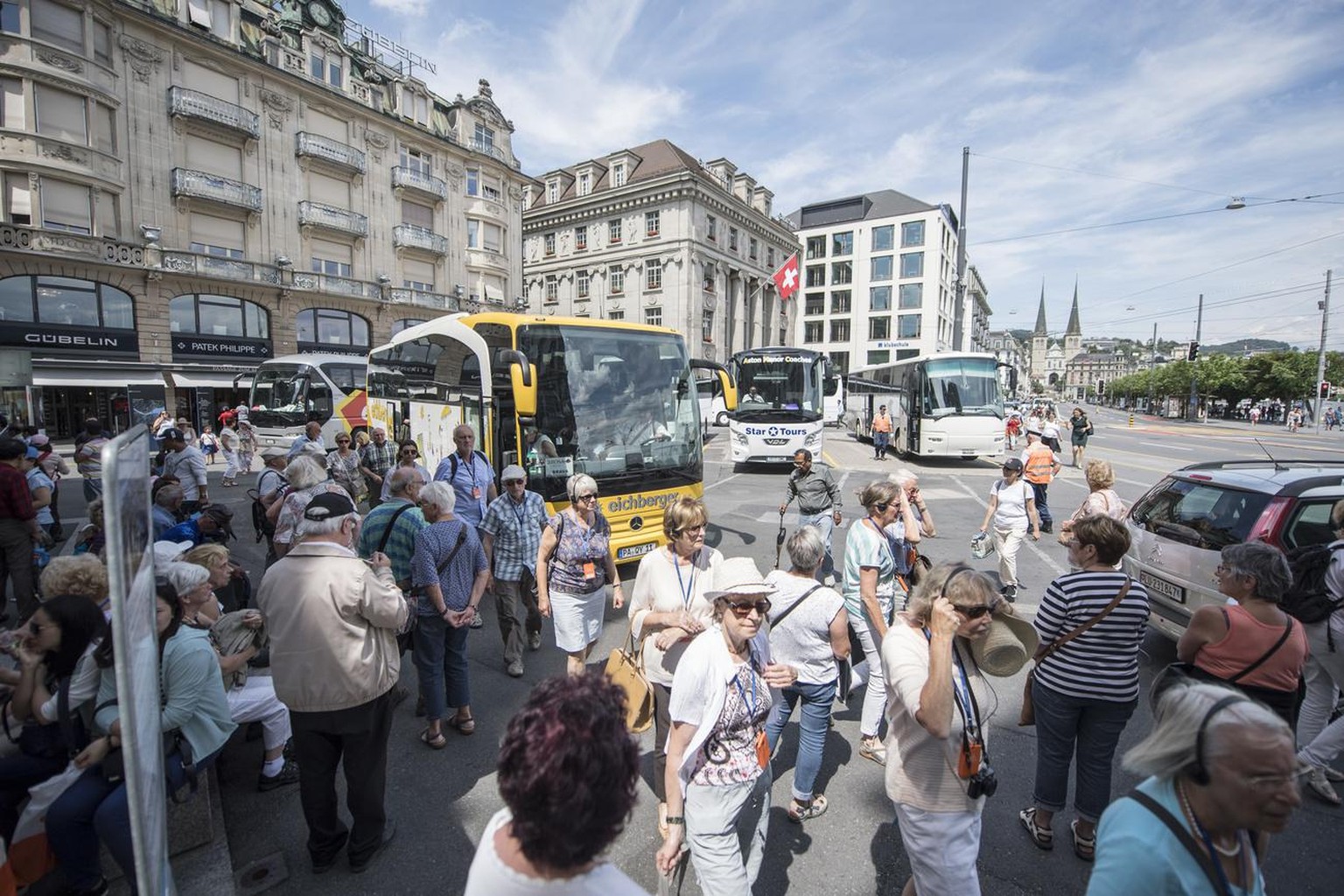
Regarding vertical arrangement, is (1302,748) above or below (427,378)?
below

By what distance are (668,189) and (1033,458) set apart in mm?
37141

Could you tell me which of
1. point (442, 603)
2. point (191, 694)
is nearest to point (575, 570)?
point (442, 603)

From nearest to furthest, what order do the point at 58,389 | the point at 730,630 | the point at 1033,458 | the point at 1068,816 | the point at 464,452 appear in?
the point at 730,630 → the point at 1068,816 → the point at 464,452 → the point at 1033,458 → the point at 58,389

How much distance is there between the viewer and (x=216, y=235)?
85.0ft

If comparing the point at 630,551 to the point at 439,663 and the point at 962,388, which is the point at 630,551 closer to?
the point at 439,663

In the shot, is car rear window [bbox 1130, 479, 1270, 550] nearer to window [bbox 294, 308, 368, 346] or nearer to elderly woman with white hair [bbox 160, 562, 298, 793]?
elderly woman with white hair [bbox 160, 562, 298, 793]

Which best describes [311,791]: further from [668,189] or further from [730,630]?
[668,189]

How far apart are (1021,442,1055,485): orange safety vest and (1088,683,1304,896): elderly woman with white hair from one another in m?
8.95

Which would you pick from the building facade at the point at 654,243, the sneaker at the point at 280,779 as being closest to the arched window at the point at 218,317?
the building facade at the point at 654,243

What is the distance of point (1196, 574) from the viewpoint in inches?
183

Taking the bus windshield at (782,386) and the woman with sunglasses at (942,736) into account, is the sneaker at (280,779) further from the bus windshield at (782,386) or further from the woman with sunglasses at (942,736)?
the bus windshield at (782,386)

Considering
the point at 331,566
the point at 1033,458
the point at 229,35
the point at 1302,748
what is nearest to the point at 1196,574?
the point at 1302,748

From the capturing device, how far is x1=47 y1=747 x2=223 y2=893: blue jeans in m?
2.50

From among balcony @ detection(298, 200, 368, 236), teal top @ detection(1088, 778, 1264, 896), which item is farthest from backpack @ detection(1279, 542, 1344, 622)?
balcony @ detection(298, 200, 368, 236)
